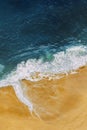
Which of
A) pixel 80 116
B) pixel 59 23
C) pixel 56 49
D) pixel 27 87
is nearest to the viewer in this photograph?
pixel 80 116

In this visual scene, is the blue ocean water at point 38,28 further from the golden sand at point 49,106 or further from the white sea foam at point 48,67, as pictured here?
the golden sand at point 49,106

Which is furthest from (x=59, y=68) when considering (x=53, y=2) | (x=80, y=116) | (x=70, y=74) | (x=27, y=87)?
(x=53, y=2)

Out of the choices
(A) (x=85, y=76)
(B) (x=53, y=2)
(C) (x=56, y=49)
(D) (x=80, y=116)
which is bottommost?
(D) (x=80, y=116)

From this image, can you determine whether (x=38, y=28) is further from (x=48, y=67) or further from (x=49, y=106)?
(x=49, y=106)

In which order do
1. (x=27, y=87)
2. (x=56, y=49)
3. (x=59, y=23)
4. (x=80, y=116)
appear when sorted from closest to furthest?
(x=80, y=116), (x=27, y=87), (x=56, y=49), (x=59, y=23)

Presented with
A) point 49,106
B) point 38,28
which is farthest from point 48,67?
point 38,28

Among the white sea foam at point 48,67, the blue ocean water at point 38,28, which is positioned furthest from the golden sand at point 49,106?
the blue ocean water at point 38,28

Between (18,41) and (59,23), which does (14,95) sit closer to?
(18,41)

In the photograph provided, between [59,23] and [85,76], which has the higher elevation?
[59,23]
